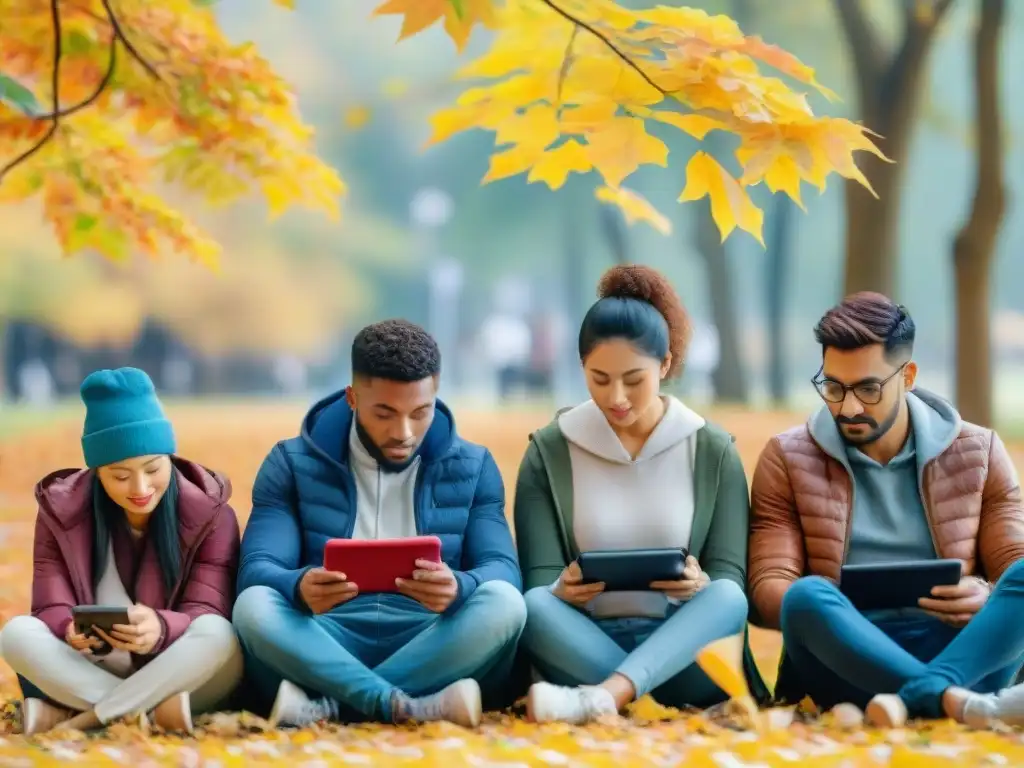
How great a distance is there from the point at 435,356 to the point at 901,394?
1.19m

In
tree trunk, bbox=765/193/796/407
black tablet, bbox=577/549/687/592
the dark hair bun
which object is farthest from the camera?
tree trunk, bbox=765/193/796/407

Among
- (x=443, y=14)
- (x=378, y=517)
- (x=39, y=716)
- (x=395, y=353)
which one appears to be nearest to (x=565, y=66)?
(x=443, y=14)

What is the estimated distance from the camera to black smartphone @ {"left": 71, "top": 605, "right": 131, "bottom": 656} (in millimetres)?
2799

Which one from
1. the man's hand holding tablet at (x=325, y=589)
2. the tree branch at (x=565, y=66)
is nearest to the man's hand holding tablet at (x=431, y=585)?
the man's hand holding tablet at (x=325, y=589)

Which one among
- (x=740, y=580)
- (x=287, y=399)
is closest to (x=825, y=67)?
(x=287, y=399)

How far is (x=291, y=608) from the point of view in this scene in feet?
9.61

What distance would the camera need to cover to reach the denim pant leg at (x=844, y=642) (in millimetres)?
2836

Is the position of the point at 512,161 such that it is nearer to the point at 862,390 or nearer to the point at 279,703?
the point at 862,390

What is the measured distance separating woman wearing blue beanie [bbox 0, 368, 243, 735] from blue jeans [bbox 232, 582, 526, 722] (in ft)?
0.37

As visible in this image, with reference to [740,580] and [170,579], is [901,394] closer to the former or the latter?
[740,580]

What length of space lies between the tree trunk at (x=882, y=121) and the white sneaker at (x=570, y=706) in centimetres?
347

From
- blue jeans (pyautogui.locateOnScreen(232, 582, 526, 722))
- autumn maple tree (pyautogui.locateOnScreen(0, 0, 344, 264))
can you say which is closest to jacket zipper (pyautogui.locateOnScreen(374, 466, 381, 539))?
blue jeans (pyautogui.locateOnScreen(232, 582, 526, 722))

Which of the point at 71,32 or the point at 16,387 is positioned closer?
the point at 71,32

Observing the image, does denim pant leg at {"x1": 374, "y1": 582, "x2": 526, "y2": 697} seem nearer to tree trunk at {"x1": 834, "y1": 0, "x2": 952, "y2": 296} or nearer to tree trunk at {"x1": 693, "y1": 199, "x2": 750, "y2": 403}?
tree trunk at {"x1": 834, "y1": 0, "x2": 952, "y2": 296}
